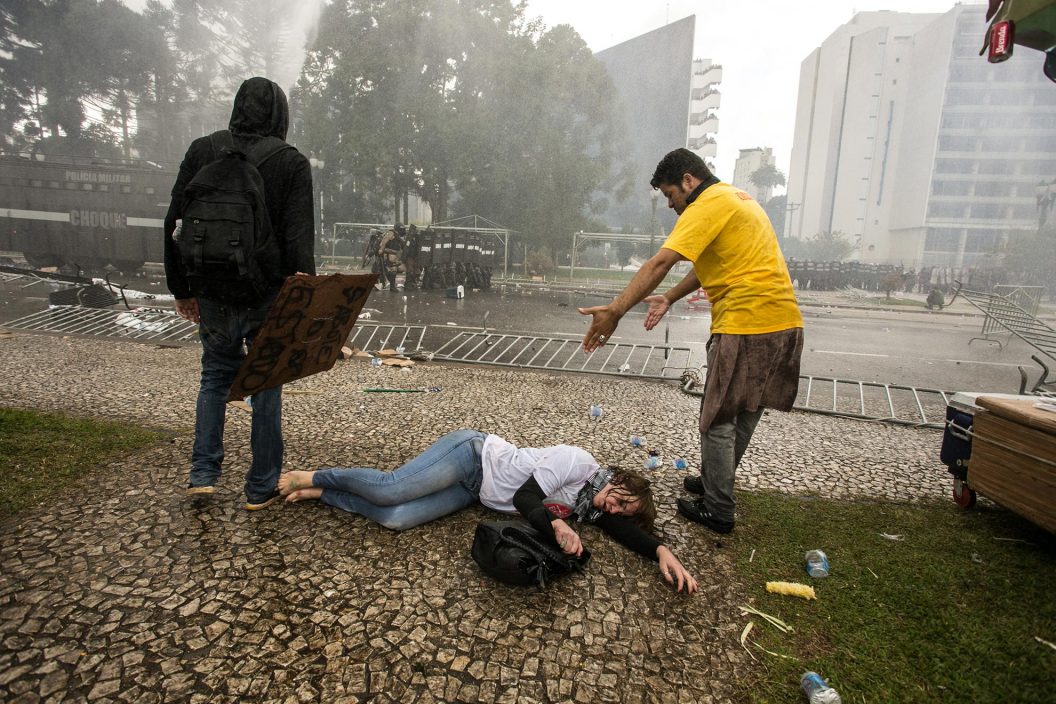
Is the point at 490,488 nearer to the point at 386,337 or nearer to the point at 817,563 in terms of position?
the point at 817,563

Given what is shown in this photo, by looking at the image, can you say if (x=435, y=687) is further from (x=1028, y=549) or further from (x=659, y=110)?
(x=659, y=110)

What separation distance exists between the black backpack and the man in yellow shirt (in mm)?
1489

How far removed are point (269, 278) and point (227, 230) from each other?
0.93ft

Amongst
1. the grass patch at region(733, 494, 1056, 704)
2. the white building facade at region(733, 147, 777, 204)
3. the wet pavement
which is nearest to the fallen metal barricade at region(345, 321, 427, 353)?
the wet pavement

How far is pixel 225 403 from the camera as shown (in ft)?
8.75

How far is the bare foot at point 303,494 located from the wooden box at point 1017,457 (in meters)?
3.35

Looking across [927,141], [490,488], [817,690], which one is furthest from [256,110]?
[927,141]

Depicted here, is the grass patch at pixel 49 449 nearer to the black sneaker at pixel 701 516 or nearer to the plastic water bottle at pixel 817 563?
the black sneaker at pixel 701 516

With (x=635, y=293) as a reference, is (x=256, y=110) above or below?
above

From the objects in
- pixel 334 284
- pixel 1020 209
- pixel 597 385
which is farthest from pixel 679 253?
pixel 1020 209

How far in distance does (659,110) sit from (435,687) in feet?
206

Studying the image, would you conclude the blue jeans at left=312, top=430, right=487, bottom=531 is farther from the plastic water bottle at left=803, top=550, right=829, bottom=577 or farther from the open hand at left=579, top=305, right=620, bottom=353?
the plastic water bottle at left=803, top=550, right=829, bottom=577

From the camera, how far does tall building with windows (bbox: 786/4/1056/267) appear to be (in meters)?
49.0

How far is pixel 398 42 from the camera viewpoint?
79.8 feet
